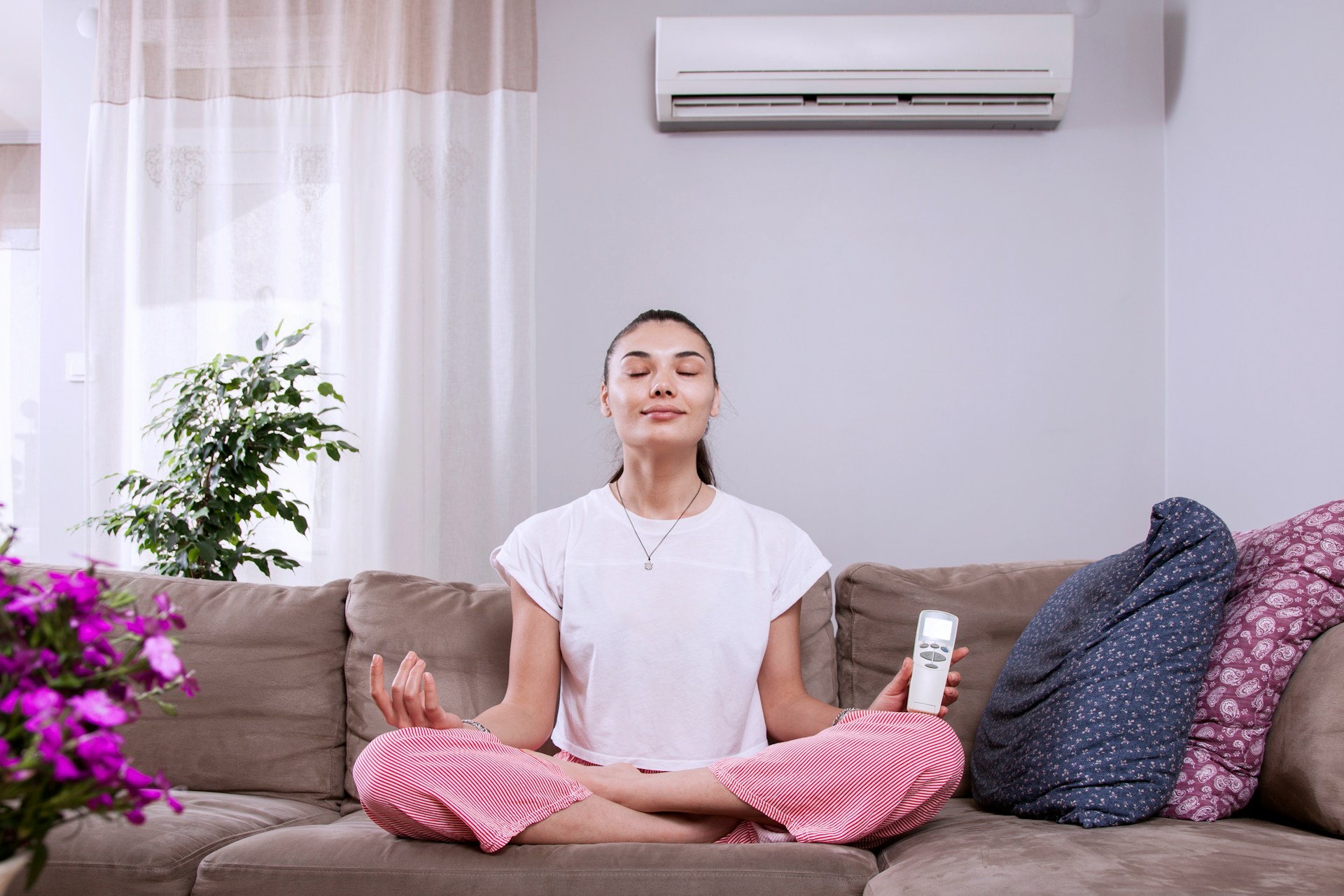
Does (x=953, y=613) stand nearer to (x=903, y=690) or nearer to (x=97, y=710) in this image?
(x=903, y=690)

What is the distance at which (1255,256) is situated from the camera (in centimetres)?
203

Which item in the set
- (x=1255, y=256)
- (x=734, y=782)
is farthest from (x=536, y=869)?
(x=1255, y=256)

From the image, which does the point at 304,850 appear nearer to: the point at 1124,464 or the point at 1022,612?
A: the point at 1022,612

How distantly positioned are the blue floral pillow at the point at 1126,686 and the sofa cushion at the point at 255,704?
1072mm

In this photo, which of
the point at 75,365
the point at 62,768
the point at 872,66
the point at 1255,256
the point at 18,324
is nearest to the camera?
the point at 62,768

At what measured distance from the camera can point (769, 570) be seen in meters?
1.58

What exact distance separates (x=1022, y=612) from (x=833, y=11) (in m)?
1.62

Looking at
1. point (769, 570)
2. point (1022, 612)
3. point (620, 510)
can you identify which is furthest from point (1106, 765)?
point (620, 510)

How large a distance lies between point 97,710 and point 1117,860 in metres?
1.00

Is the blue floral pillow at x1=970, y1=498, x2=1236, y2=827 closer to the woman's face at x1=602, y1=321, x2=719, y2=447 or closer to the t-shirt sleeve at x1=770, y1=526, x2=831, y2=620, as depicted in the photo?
the t-shirt sleeve at x1=770, y1=526, x2=831, y2=620

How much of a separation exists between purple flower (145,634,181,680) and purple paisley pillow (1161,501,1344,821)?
1200 millimetres

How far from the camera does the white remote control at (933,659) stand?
128 centimetres

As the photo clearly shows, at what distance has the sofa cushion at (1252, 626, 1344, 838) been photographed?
116 cm

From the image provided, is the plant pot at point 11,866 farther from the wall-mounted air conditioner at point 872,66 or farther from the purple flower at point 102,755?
the wall-mounted air conditioner at point 872,66
